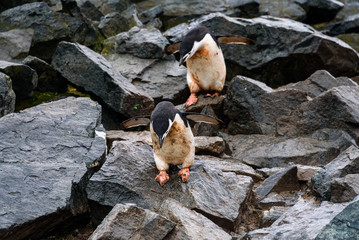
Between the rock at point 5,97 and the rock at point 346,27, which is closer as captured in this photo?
the rock at point 5,97

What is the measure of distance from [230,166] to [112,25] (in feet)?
23.2

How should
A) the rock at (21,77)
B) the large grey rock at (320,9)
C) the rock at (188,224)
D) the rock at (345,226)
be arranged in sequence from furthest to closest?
the large grey rock at (320,9) → the rock at (21,77) → the rock at (188,224) → the rock at (345,226)

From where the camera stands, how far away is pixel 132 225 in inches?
169

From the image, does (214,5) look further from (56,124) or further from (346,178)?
(346,178)

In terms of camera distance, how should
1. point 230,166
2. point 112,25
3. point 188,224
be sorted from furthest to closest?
Answer: point 112,25 < point 230,166 < point 188,224

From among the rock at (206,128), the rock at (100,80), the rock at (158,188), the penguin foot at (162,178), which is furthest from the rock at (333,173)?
the rock at (100,80)

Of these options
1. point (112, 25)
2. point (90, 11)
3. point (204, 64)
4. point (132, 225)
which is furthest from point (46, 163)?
point (90, 11)

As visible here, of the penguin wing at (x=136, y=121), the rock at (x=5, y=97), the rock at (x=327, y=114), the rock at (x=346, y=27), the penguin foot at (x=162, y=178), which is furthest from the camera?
the rock at (x=346, y=27)

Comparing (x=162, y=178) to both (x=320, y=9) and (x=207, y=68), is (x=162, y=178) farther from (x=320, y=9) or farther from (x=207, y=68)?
(x=320, y=9)

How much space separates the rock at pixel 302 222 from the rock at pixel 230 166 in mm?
1609

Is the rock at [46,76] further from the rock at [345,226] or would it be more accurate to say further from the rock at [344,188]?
the rock at [345,226]

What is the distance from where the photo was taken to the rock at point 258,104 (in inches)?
311

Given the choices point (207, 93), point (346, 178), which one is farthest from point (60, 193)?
point (207, 93)

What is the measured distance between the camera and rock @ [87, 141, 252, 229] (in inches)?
204
